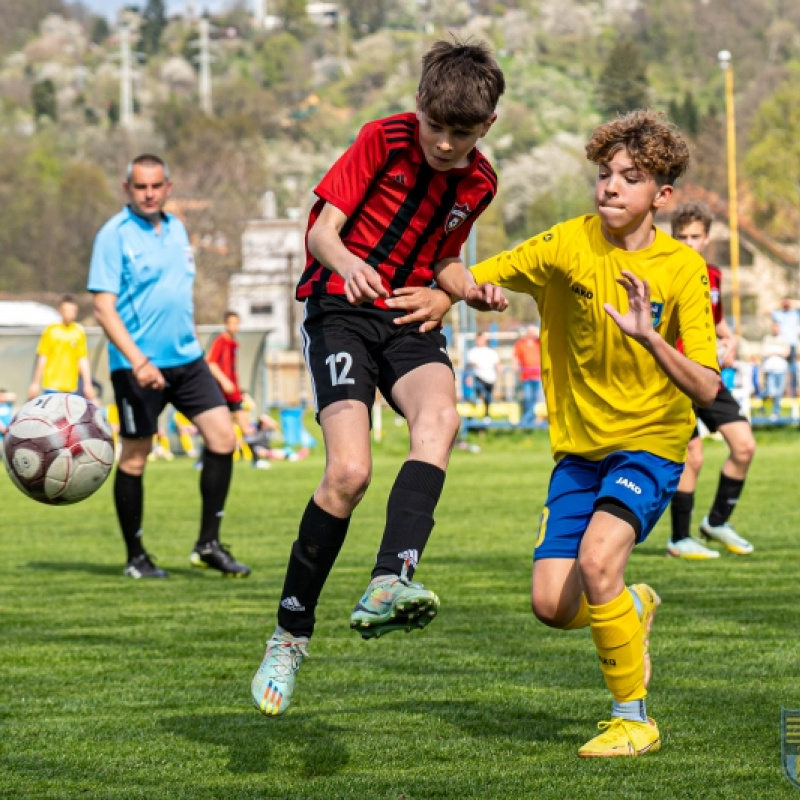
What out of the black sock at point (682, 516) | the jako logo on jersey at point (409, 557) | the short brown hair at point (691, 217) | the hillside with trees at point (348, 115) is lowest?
the black sock at point (682, 516)

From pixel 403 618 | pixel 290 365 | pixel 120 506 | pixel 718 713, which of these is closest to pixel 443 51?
pixel 403 618

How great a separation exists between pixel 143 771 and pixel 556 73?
17237cm

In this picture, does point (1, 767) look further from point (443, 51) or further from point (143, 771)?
point (443, 51)

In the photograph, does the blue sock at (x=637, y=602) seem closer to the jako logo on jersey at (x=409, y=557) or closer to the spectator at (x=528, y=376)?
the jako logo on jersey at (x=409, y=557)

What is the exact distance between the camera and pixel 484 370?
89.8ft

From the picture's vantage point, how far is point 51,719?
519cm

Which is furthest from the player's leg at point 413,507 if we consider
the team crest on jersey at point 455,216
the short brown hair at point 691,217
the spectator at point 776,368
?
the spectator at point 776,368

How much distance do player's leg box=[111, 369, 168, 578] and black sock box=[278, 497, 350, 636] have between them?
13.9ft

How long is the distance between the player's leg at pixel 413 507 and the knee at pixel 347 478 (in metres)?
0.11

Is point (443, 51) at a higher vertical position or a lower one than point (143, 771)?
higher

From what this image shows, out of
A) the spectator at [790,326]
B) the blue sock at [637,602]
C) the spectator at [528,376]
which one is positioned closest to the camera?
the blue sock at [637,602]

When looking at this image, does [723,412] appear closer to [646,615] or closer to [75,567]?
[75,567]

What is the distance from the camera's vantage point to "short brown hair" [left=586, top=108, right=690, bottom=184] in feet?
16.5

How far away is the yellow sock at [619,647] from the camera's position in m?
4.77
